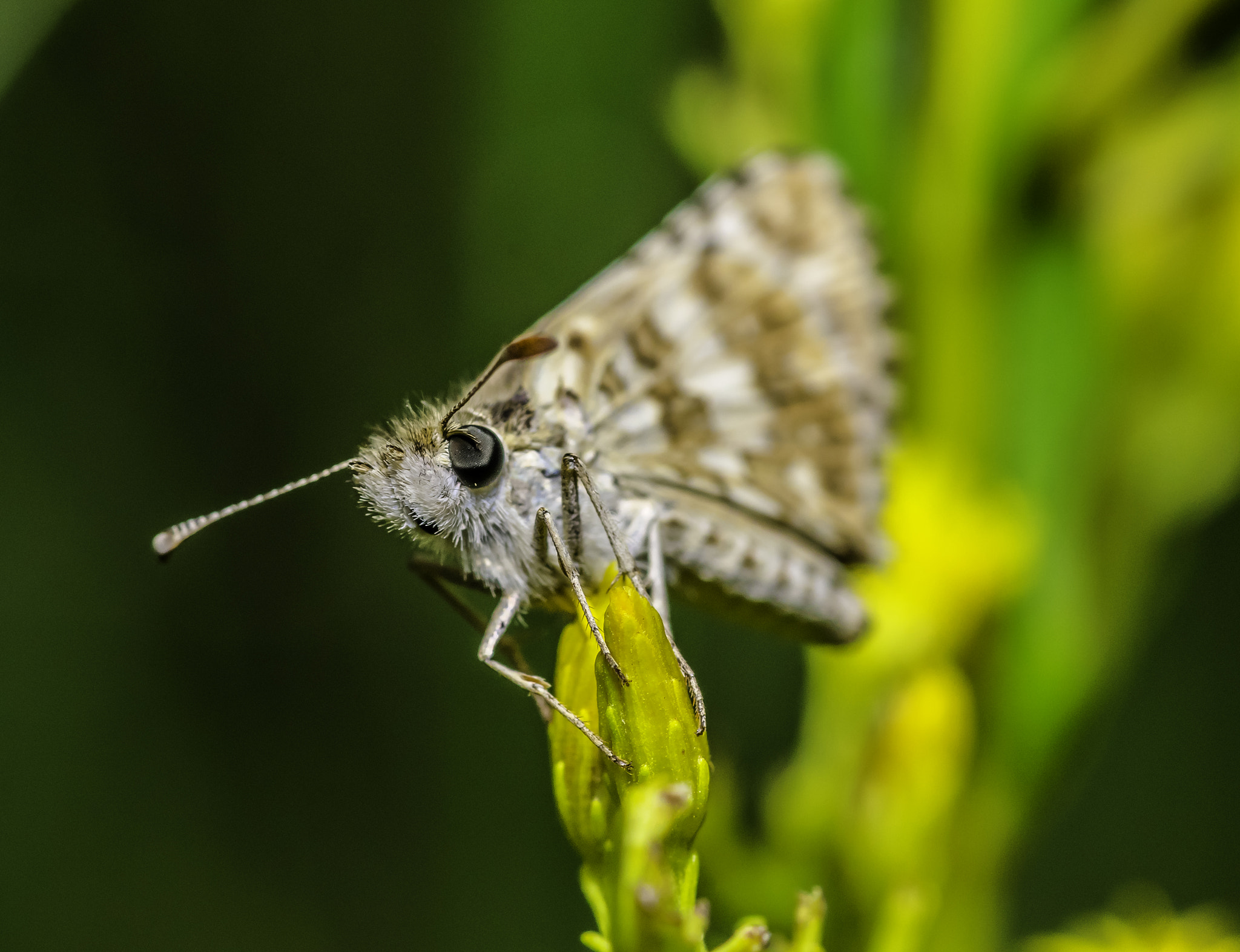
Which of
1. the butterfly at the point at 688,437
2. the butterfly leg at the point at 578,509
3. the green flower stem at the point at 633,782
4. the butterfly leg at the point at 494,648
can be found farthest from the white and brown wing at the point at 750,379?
the green flower stem at the point at 633,782

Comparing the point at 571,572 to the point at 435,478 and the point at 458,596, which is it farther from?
the point at 458,596

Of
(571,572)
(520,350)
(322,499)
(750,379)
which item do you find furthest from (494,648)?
(322,499)

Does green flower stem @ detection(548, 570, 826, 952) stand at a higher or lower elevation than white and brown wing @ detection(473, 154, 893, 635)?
lower

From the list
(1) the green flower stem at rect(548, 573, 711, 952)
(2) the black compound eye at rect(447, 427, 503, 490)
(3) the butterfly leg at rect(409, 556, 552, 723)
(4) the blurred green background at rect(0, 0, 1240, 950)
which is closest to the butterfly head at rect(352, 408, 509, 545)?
(2) the black compound eye at rect(447, 427, 503, 490)

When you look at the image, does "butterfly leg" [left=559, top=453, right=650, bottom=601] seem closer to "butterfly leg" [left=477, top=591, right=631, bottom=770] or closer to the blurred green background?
"butterfly leg" [left=477, top=591, right=631, bottom=770]

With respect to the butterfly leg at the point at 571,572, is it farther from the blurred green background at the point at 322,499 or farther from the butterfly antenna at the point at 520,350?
→ the blurred green background at the point at 322,499

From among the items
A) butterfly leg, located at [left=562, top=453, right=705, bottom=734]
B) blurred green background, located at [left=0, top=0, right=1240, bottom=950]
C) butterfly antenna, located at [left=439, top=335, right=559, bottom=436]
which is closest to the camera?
butterfly leg, located at [left=562, top=453, right=705, bottom=734]
